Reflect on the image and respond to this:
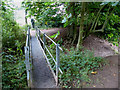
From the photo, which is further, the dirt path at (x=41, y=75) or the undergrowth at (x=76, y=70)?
the undergrowth at (x=76, y=70)

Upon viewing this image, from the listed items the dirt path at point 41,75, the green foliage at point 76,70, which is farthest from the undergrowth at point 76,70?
the dirt path at point 41,75

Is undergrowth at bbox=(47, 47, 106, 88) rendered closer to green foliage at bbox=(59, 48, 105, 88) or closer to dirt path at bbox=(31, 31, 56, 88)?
green foliage at bbox=(59, 48, 105, 88)

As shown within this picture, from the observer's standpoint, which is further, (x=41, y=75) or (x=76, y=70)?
(x=76, y=70)

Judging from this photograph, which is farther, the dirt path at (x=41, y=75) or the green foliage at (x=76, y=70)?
the green foliage at (x=76, y=70)

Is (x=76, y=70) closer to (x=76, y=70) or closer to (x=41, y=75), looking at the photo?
(x=76, y=70)

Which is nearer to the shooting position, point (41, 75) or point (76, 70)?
point (41, 75)

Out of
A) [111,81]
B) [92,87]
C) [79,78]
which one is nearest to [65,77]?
[79,78]

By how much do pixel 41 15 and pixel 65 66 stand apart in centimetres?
281

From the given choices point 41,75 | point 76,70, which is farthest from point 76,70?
point 41,75

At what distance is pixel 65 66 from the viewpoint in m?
2.95

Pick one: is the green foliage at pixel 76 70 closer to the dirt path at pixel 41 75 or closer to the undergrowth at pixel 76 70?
the undergrowth at pixel 76 70

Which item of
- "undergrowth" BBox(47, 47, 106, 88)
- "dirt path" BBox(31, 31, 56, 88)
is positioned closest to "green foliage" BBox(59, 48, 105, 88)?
"undergrowth" BBox(47, 47, 106, 88)

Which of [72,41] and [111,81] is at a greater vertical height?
[72,41]

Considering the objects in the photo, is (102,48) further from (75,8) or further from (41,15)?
(41,15)
